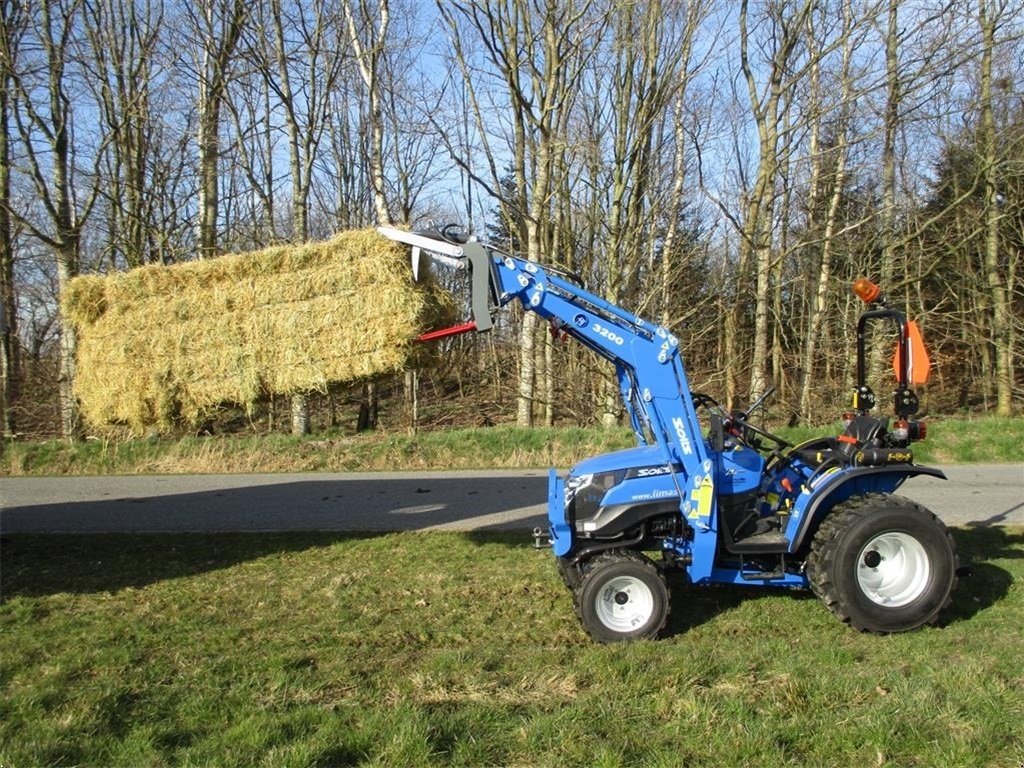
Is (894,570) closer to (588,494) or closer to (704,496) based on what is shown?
(704,496)

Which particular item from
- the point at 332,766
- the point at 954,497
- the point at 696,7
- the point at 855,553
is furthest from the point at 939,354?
the point at 332,766

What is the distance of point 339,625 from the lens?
5.81 meters

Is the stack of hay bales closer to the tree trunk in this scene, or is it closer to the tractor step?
the tractor step

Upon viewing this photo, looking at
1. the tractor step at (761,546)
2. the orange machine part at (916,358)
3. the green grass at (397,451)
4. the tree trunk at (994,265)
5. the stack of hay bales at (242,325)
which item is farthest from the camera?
the tree trunk at (994,265)

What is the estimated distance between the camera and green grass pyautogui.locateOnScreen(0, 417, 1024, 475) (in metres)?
14.5

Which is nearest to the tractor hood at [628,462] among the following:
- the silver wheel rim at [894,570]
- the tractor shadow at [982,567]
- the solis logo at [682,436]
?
the solis logo at [682,436]

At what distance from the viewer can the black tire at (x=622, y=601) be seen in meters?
5.32

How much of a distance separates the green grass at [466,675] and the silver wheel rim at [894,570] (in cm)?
29

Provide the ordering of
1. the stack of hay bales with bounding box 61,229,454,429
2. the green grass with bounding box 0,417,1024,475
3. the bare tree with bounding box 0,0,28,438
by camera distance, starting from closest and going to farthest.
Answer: the stack of hay bales with bounding box 61,229,454,429, the green grass with bounding box 0,417,1024,475, the bare tree with bounding box 0,0,28,438

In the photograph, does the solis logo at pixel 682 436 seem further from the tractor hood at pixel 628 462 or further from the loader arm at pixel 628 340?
the tractor hood at pixel 628 462

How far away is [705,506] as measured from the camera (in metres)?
5.40

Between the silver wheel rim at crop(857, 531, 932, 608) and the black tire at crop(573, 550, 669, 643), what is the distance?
1437 millimetres

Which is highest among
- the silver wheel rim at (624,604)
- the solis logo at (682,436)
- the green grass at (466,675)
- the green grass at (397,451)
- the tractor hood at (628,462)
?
the solis logo at (682,436)

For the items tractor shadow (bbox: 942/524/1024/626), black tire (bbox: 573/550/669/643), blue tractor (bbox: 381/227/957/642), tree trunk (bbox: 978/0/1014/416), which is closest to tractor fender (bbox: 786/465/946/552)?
blue tractor (bbox: 381/227/957/642)
